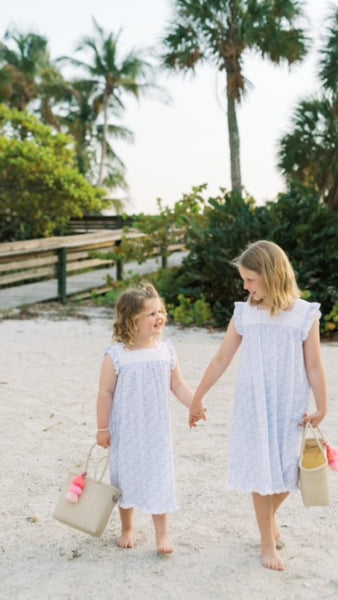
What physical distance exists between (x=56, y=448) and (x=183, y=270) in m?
6.91

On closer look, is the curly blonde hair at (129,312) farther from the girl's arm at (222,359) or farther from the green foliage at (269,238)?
the green foliage at (269,238)

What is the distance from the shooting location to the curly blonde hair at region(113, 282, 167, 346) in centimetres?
372

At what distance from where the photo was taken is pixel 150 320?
3732 millimetres

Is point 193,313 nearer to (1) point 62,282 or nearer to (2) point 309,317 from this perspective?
(1) point 62,282

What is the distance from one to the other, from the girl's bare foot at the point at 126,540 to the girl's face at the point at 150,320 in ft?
2.91

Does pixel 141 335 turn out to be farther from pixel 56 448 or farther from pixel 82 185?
pixel 82 185

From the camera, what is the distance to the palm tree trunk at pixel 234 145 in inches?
1003

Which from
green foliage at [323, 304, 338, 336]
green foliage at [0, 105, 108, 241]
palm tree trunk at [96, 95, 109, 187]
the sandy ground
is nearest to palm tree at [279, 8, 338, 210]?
green foliage at [0, 105, 108, 241]

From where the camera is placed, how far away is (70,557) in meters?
3.88

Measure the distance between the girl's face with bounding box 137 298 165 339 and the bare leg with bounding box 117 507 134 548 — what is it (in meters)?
0.79

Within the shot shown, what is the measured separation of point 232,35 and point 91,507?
24053 mm

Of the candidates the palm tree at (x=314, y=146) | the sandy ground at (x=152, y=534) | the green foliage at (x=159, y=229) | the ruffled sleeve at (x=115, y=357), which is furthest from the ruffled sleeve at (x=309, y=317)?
the palm tree at (x=314, y=146)

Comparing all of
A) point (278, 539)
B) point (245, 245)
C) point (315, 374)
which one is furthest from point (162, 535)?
point (245, 245)

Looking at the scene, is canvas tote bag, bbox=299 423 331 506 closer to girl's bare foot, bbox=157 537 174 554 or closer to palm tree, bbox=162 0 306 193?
girl's bare foot, bbox=157 537 174 554
